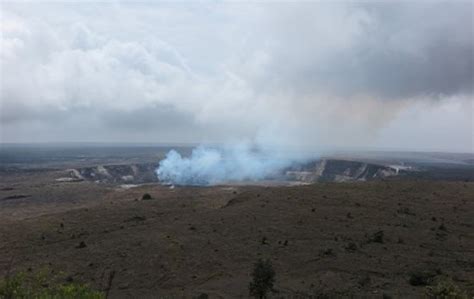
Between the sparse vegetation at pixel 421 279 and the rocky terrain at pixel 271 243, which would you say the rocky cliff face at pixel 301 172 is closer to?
the rocky terrain at pixel 271 243

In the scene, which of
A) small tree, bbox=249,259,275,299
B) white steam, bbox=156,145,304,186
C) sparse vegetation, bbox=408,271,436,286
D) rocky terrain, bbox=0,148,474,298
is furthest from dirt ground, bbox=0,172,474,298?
white steam, bbox=156,145,304,186

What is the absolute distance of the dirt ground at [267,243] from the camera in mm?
37219

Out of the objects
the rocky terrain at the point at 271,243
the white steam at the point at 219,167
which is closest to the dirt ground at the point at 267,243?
the rocky terrain at the point at 271,243

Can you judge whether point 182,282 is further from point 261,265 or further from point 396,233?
point 396,233

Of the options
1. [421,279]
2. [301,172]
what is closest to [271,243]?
[421,279]

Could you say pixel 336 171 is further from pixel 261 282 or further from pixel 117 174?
pixel 261 282

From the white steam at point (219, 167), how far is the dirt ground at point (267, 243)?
84.6m

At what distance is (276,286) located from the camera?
35438 mm

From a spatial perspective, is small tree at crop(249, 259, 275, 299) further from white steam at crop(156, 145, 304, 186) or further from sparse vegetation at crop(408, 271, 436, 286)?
white steam at crop(156, 145, 304, 186)

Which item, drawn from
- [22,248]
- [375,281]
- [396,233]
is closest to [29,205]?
[22,248]

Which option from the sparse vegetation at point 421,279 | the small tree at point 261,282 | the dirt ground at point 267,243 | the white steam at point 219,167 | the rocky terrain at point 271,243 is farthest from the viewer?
the white steam at point 219,167

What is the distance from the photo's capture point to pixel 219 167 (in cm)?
17075

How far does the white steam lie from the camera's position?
164 m

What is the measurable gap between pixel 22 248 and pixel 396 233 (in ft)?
120
